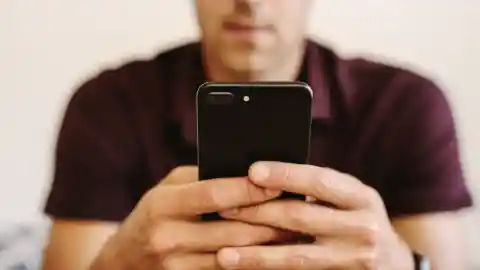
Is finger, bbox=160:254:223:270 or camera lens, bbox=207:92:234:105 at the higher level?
camera lens, bbox=207:92:234:105

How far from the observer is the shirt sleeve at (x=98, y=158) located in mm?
640

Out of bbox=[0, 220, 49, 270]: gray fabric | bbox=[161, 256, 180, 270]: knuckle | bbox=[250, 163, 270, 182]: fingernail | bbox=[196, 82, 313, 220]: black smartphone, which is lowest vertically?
bbox=[0, 220, 49, 270]: gray fabric

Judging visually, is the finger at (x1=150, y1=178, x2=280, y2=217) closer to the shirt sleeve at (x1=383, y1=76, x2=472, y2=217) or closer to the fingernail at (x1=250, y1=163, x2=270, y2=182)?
the fingernail at (x1=250, y1=163, x2=270, y2=182)

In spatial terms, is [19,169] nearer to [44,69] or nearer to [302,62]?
[44,69]

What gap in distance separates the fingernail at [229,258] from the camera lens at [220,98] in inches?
4.2

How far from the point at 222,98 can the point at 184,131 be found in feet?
0.31

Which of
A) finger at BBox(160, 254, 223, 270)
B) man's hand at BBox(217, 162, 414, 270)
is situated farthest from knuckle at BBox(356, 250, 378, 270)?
finger at BBox(160, 254, 223, 270)

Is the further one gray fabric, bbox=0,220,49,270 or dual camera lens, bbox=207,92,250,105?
gray fabric, bbox=0,220,49,270

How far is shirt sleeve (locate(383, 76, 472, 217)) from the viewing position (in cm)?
63

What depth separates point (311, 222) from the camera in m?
0.56

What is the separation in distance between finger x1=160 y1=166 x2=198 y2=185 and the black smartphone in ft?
0.15

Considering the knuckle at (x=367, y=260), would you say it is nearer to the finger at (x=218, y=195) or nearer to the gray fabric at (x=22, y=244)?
the finger at (x=218, y=195)

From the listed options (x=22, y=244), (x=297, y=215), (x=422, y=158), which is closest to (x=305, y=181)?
(x=297, y=215)

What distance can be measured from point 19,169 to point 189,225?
0.18 meters
